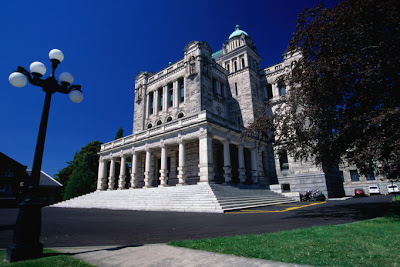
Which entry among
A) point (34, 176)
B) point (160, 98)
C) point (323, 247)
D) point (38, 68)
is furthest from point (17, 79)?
point (160, 98)

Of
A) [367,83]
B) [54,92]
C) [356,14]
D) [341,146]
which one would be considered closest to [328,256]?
[54,92]

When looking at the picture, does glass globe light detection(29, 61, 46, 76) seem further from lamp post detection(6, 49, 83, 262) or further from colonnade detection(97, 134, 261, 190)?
colonnade detection(97, 134, 261, 190)

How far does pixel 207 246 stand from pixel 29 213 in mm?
4035

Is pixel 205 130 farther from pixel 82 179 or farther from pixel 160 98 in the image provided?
pixel 82 179

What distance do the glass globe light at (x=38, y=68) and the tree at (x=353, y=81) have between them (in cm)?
1100

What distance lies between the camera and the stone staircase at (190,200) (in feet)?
54.6

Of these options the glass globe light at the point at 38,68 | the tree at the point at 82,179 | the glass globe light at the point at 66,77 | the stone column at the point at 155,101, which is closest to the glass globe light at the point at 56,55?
the glass globe light at the point at 38,68

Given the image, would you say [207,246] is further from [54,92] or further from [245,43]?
[245,43]

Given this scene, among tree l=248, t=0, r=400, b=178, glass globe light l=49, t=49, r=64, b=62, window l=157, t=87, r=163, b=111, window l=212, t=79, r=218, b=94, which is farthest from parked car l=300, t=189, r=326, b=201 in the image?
glass globe light l=49, t=49, r=64, b=62

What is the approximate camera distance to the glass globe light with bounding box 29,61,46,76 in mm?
6016

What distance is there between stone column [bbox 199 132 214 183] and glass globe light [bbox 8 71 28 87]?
1661cm

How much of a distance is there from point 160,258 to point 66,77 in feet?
18.3

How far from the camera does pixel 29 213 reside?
4.86 meters

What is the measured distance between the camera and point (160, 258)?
13.7ft
